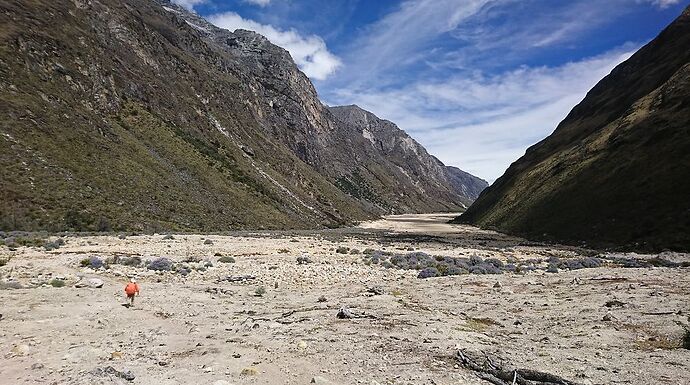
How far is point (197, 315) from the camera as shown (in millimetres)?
14734

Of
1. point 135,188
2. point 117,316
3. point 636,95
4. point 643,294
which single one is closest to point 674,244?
point 643,294

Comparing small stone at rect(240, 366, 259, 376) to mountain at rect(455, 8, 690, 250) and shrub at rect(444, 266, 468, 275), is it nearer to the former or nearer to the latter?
shrub at rect(444, 266, 468, 275)

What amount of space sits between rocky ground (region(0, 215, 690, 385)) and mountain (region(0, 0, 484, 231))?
2448cm

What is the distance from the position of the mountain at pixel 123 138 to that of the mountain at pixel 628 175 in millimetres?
41370

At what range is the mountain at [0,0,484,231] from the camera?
44562 millimetres

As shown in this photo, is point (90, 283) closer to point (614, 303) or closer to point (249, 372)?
point (249, 372)

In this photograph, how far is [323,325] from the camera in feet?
44.0

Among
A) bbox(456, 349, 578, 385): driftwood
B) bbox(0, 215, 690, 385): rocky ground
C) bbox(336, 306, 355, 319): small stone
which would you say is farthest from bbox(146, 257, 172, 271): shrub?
bbox(456, 349, 578, 385): driftwood

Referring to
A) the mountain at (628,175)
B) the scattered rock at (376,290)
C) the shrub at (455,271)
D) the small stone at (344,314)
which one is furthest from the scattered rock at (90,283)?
the mountain at (628,175)

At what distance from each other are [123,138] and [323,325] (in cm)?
6005

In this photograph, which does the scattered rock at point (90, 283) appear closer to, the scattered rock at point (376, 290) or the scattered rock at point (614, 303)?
the scattered rock at point (376, 290)

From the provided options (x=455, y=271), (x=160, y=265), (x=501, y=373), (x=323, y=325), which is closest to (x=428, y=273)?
(x=455, y=271)

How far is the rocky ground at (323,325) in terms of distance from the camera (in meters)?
9.57

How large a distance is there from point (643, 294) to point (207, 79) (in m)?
112
